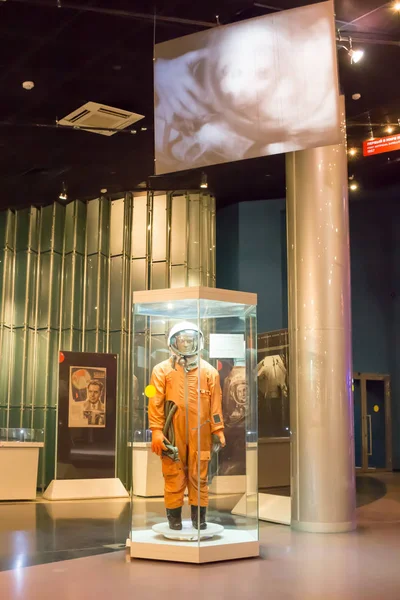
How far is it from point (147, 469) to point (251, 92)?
3105mm

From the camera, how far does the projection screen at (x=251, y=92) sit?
16.2 ft

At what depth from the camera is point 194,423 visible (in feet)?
18.4

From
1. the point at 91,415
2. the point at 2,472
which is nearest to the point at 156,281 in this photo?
the point at 91,415

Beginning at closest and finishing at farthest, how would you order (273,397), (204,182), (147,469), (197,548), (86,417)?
(197,548), (147,469), (273,397), (86,417), (204,182)

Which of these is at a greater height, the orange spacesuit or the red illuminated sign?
the red illuminated sign

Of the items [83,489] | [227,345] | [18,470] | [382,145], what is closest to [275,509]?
[227,345]

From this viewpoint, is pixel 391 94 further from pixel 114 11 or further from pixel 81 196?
pixel 81 196

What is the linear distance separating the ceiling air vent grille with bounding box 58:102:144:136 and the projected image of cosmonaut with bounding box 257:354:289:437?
12.9 feet

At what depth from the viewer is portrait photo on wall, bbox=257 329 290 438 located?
9570 millimetres

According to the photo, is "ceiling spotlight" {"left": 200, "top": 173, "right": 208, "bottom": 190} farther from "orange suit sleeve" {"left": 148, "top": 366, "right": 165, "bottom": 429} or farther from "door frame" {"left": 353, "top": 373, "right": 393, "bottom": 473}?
"orange suit sleeve" {"left": 148, "top": 366, "right": 165, "bottom": 429}

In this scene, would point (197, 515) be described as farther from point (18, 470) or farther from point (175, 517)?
point (18, 470)

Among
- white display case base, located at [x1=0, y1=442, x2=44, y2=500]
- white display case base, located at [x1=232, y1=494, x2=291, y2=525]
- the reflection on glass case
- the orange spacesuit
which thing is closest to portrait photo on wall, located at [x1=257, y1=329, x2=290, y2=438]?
white display case base, located at [x1=232, y1=494, x2=291, y2=525]

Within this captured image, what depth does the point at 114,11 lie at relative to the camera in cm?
A: 677

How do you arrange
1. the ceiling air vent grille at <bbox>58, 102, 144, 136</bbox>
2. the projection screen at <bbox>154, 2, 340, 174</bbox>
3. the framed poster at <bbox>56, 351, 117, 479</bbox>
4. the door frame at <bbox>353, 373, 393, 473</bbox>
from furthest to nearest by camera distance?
1. the door frame at <bbox>353, 373, 393, 473</bbox>
2. the framed poster at <bbox>56, 351, 117, 479</bbox>
3. the ceiling air vent grille at <bbox>58, 102, 144, 136</bbox>
4. the projection screen at <bbox>154, 2, 340, 174</bbox>
